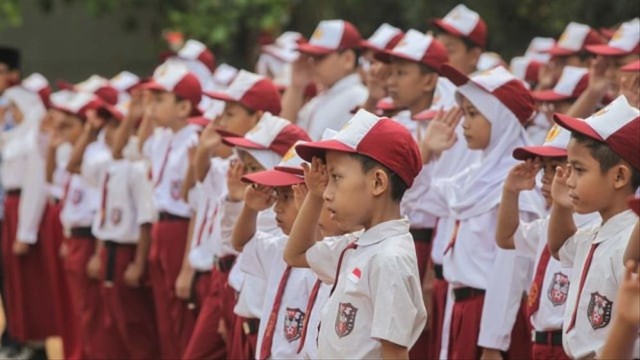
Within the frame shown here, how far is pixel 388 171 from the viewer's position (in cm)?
535

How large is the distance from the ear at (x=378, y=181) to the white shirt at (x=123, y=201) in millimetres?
4589

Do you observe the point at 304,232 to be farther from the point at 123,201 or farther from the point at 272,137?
the point at 123,201

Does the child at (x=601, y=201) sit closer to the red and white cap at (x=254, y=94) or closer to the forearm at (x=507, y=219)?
the forearm at (x=507, y=219)

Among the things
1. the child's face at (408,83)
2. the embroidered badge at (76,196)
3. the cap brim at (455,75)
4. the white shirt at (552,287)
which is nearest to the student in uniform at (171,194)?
the embroidered badge at (76,196)

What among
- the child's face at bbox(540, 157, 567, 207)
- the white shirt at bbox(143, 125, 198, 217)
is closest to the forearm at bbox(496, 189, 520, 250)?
the child's face at bbox(540, 157, 567, 207)

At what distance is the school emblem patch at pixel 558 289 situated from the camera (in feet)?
20.3

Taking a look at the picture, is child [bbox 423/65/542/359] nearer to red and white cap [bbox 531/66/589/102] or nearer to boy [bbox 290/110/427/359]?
red and white cap [bbox 531/66/589/102]

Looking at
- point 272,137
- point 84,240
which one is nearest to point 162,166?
point 84,240

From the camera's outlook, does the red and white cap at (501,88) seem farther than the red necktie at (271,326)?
Yes

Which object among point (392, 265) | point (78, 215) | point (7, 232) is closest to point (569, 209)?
point (392, 265)

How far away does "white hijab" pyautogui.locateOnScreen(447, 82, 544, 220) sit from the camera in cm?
704

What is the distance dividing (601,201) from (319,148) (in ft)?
3.22

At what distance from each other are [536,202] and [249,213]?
128 centimetres

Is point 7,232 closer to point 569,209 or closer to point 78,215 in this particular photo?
point 78,215
